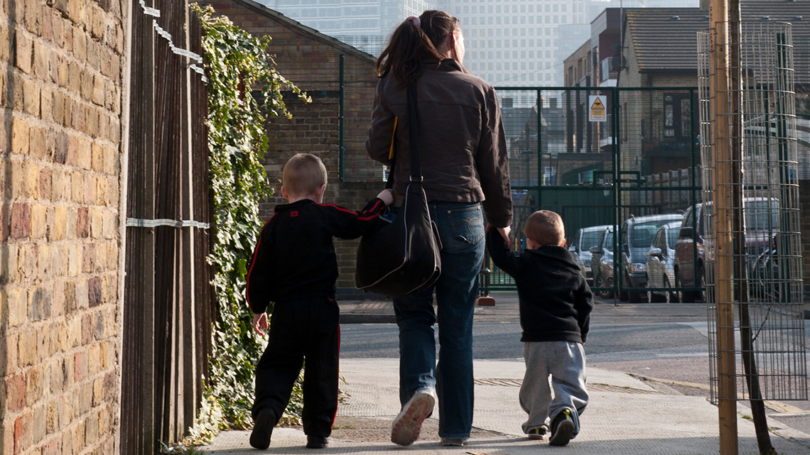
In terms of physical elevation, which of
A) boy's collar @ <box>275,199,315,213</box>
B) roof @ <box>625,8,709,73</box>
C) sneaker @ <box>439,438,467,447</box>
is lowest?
sneaker @ <box>439,438,467,447</box>

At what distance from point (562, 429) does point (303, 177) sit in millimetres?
1687

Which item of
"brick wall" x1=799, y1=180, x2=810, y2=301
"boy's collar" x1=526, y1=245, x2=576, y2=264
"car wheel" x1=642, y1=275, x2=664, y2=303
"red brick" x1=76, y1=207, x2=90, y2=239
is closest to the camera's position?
"red brick" x1=76, y1=207, x2=90, y2=239

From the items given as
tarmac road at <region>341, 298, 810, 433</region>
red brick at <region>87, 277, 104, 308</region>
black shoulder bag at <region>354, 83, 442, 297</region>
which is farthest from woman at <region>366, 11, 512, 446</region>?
tarmac road at <region>341, 298, 810, 433</region>

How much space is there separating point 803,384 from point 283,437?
2.39m

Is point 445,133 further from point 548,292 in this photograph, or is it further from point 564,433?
point 564,433

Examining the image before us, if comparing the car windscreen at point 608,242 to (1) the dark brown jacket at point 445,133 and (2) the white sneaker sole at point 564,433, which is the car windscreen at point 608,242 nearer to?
(2) the white sneaker sole at point 564,433

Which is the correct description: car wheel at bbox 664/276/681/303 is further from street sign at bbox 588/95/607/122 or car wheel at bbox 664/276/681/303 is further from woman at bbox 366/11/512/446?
woman at bbox 366/11/512/446

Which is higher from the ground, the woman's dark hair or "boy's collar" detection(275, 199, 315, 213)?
the woman's dark hair

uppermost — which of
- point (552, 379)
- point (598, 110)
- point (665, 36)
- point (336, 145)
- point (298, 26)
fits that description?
point (665, 36)

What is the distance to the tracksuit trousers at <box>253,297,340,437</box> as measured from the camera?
3.95 meters

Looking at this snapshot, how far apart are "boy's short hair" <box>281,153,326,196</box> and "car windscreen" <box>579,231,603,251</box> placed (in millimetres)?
12999

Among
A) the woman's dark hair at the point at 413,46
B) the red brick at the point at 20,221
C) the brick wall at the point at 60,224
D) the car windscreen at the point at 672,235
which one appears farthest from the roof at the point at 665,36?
the red brick at the point at 20,221

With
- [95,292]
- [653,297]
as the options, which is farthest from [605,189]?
[95,292]

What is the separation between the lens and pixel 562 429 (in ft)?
13.6
